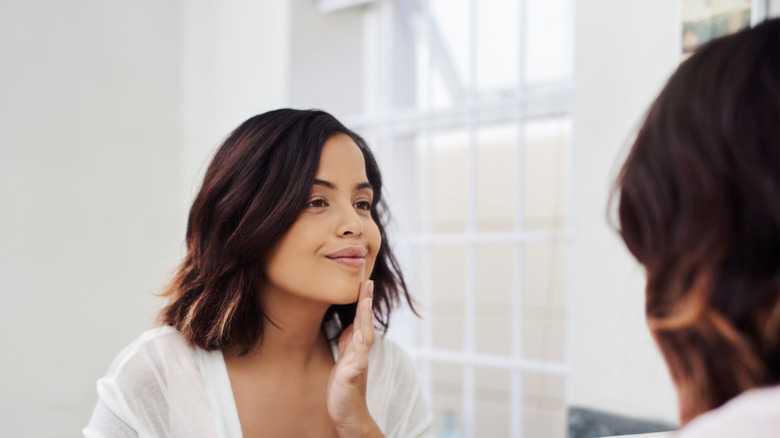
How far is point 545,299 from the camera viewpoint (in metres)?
3.27

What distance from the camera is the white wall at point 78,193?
2.19 meters

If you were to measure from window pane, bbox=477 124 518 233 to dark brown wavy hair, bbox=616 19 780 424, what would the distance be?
2.63 m

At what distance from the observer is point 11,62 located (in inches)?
86.0

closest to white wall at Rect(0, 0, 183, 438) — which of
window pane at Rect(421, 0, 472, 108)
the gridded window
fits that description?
the gridded window

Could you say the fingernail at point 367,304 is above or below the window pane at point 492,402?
above

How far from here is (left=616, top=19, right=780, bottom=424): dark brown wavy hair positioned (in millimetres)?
628

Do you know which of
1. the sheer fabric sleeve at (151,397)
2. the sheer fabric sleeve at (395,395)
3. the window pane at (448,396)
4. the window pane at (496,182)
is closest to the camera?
the sheer fabric sleeve at (151,397)

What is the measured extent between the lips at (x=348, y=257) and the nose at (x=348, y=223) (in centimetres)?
3

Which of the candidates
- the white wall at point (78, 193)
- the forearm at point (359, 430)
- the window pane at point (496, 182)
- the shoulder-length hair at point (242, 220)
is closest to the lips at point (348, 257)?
the shoulder-length hair at point (242, 220)

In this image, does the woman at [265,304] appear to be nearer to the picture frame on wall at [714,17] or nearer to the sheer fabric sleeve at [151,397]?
the sheer fabric sleeve at [151,397]

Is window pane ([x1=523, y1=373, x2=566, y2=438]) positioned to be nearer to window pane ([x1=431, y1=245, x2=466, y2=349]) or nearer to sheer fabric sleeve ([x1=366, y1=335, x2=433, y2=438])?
window pane ([x1=431, y1=245, x2=466, y2=349])

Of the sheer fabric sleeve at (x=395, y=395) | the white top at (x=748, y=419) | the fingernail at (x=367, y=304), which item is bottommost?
the sheer fabric sleeve at (x=395, y=395)

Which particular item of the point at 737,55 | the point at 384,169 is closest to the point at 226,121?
the point at 384,169

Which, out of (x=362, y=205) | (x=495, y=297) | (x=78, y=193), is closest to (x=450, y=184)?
(x=495, y=297)
